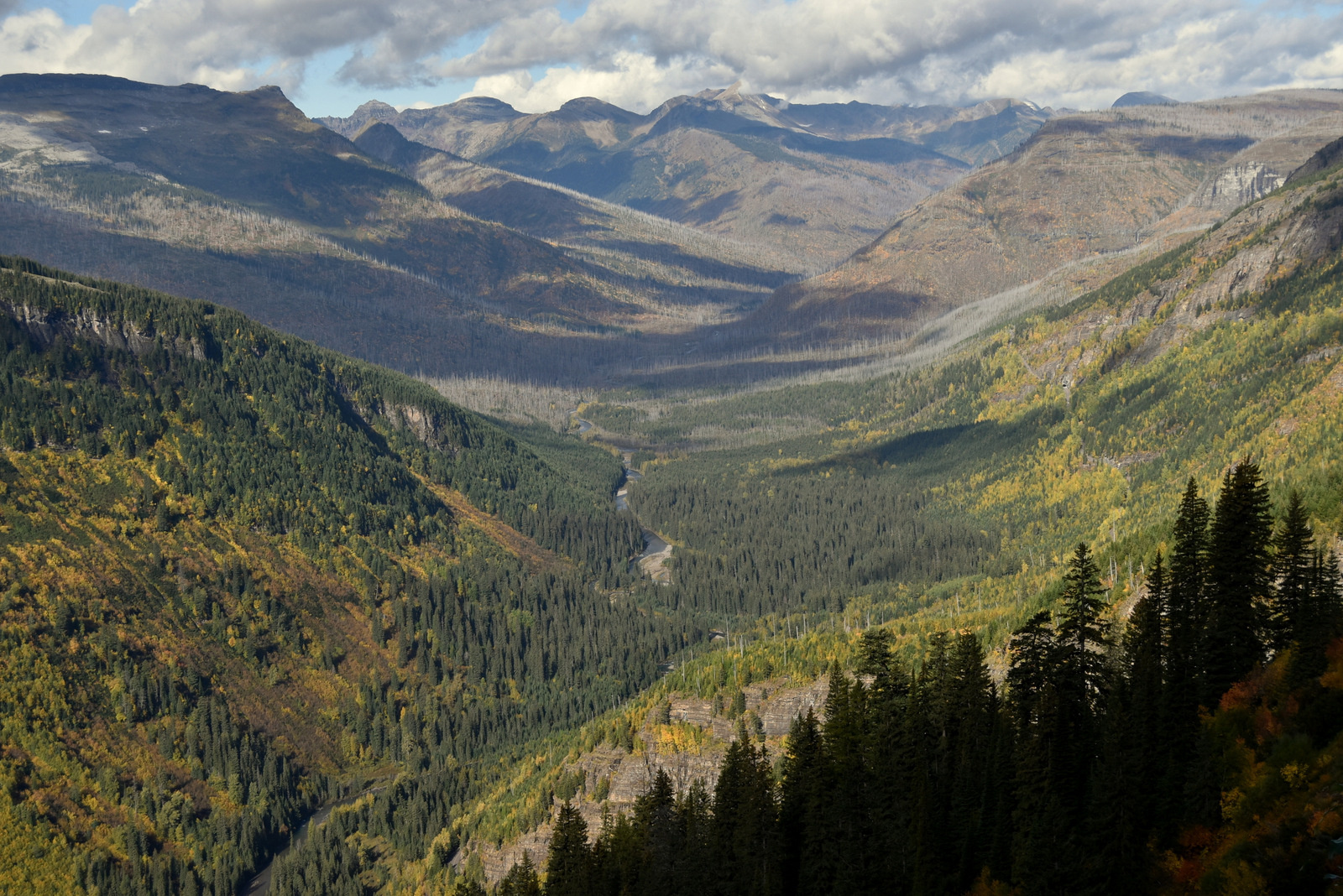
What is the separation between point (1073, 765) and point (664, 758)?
7928cm

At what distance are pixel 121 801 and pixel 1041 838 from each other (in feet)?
499

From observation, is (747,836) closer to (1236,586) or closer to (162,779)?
(1236,586)

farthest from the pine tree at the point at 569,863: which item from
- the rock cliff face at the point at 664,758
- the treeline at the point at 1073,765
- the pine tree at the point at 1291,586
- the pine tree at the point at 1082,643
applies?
the pine tree at the point at 1291,586

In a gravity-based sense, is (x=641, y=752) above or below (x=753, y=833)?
below

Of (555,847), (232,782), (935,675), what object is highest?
(935,675)

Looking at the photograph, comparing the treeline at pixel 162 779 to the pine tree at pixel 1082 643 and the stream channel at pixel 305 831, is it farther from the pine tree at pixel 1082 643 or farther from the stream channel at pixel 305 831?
the pine tree at pixel 1082 643

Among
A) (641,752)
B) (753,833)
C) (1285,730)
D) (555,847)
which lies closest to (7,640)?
(641,752)

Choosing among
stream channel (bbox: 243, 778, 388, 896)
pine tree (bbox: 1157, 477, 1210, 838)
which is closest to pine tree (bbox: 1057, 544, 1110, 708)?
pine tree (bbox: 1157, 477, 1210, 838)

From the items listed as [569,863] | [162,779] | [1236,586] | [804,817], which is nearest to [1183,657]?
[1236,586]

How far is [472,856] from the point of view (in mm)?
152125

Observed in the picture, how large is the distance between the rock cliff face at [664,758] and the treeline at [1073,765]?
3508 centimetres

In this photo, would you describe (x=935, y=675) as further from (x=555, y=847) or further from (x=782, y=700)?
(x=782, y=700)

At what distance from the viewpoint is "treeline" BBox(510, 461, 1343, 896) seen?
67.7 m

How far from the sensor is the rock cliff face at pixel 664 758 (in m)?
146
